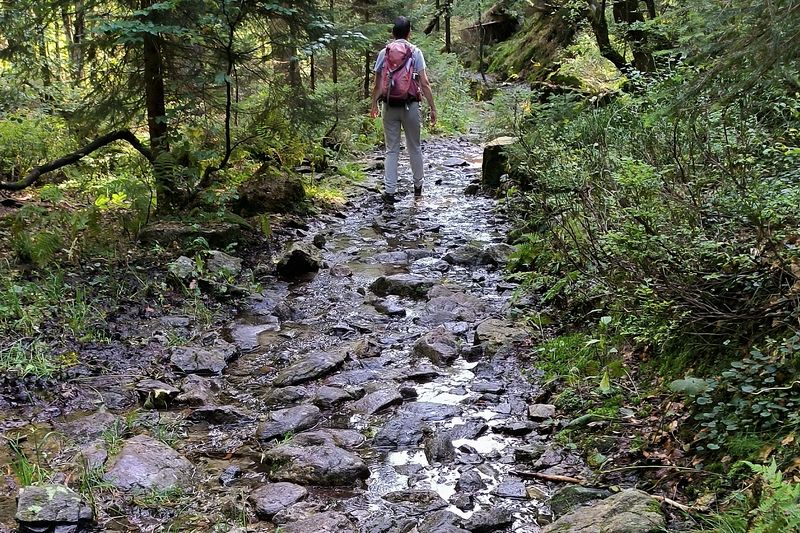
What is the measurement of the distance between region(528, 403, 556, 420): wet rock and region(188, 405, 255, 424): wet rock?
196cm

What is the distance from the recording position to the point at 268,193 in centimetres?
950

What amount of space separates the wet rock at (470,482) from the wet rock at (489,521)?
0.25m

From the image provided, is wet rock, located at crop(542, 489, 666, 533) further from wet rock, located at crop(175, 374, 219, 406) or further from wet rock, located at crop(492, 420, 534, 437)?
wet rock, located at crop(175, 374, 219, 406)

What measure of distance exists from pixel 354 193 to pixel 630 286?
7.92 metres

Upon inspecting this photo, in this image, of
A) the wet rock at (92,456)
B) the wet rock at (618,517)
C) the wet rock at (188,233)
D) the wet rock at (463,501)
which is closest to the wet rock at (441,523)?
the wet rock at (463,501)

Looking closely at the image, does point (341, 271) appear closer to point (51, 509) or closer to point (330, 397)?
point (330, 397)

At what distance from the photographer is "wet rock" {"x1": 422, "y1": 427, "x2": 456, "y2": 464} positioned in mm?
3969

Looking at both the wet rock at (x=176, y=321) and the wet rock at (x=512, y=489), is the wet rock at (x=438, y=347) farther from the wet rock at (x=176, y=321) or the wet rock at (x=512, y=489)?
the wet rock at (x=176, y=321)

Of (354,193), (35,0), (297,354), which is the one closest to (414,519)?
(297,354)

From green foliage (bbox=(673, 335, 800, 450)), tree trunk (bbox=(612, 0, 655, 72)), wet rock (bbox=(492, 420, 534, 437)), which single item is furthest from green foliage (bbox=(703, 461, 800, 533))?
tree trunk (bbox=(612, 0, 655, 72))

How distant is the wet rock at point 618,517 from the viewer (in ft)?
9.30

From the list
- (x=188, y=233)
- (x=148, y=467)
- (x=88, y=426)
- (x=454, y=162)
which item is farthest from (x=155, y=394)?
(x=454, y=162)

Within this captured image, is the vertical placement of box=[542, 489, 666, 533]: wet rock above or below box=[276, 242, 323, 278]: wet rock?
below

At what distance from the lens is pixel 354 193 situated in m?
11.8
